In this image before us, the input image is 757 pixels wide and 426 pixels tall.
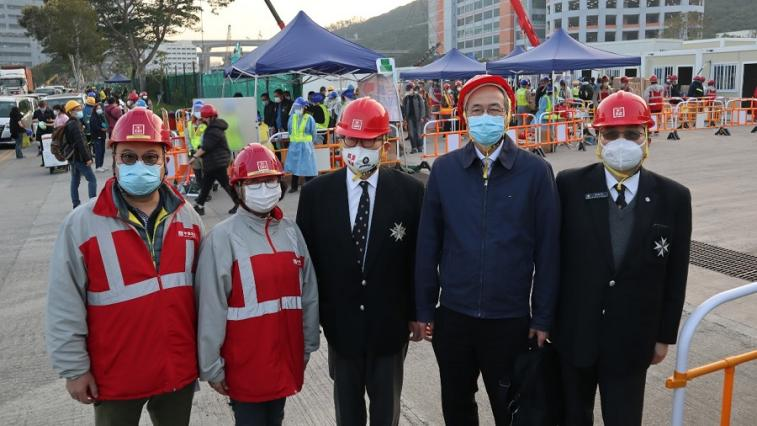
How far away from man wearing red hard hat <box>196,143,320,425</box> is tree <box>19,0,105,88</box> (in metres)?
50.8

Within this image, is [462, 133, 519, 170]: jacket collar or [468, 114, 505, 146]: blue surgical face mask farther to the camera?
[468, 114, 505, 146]: blue surgical face mask

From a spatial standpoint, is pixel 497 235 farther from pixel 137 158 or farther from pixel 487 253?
pixel 137 158

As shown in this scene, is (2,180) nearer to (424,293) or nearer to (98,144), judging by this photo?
(98,144)

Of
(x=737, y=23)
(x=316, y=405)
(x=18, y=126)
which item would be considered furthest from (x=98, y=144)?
(x=737, y=23)

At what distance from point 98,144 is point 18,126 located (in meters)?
6.32

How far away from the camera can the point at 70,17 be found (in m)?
48.5

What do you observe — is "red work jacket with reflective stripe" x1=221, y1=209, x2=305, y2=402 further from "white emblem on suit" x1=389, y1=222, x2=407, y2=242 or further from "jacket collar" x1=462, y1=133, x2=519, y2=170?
"jacket collar" x1=462, y1=133, x2=519, y2=170

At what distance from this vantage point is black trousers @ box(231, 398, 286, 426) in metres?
2.96

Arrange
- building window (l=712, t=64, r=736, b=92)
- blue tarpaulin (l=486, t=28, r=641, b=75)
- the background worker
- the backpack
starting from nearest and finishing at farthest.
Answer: the backpack < the background worker < blue tarpaulin (l=486, t=28, r=641, b=75) < building window (l=712, t=64, r=736, b=92)

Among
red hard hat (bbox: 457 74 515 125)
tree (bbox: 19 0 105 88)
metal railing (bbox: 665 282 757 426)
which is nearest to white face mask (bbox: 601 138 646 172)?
red hard hat (bbox: 457 74 515 125)

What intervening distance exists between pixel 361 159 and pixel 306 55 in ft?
34.2

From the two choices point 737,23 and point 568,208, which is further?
point 737,23

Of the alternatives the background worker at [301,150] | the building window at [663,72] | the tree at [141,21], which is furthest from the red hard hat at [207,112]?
the tree at [141,21]

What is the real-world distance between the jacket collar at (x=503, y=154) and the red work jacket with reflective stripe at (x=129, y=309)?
4.73 feet
